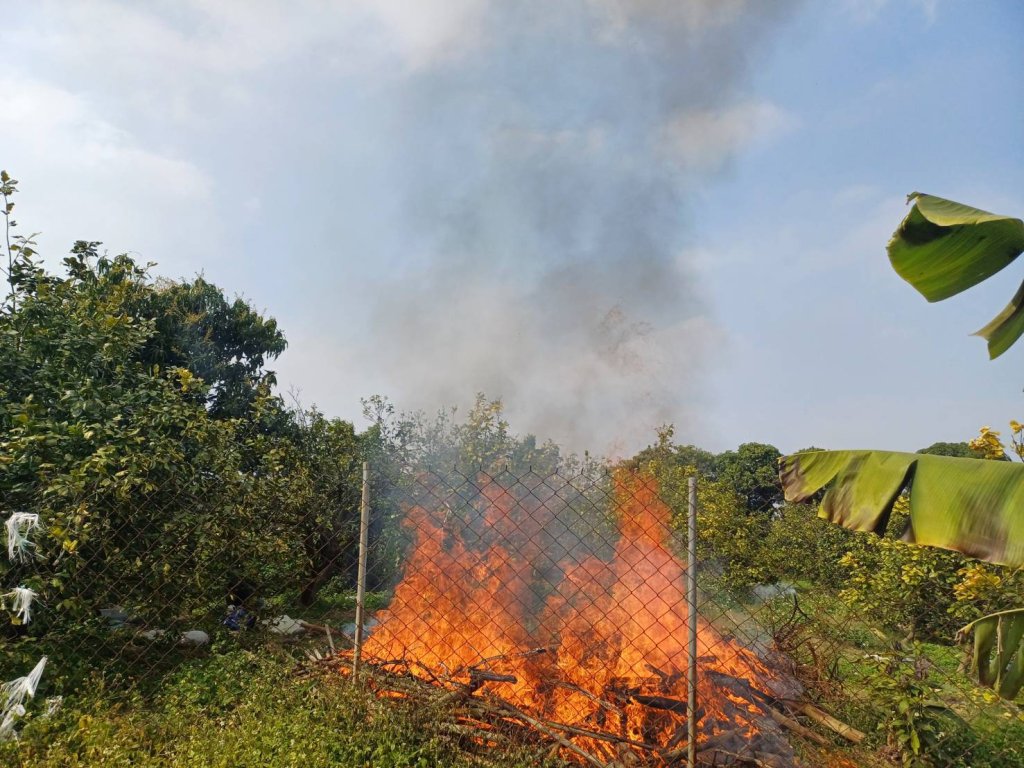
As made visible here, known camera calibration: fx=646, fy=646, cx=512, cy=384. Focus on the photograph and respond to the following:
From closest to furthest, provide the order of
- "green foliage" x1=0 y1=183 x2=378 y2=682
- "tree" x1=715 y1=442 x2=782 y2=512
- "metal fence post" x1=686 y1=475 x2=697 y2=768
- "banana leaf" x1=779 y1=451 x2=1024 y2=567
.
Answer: "banana leaf" x1=779 y1=451 x2=1024 y2=567, "metal fence post" x1=686 y1=475 x2=697 y2=768, "green foliage" x1=0 y1=183 x2=378 y2=682, "tree" x1=715 y1=442 x2=782 y2=512

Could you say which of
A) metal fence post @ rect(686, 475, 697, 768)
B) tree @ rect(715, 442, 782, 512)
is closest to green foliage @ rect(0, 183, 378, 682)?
metal fence post @ rect(686, 475, 697, 768)

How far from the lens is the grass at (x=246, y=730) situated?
4066 millimetres

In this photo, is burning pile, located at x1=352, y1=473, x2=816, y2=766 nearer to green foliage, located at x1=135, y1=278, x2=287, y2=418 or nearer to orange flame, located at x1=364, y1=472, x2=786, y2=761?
orange flame, located at x1=364, y1=472, x2=786, y2=761

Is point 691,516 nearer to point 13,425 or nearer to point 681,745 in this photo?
point 681,745

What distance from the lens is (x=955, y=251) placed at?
367cm

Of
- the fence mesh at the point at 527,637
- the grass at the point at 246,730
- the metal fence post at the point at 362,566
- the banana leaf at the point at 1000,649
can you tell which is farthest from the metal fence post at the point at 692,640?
the metal fence post at the point at 362,566

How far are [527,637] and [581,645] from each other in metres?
0.54

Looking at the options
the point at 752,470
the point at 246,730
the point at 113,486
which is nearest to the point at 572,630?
the point at 246,730

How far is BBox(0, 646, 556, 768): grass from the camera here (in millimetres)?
4066

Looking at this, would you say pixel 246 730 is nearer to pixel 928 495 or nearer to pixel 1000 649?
pixel 928 495

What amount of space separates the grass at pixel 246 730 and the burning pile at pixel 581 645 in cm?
53

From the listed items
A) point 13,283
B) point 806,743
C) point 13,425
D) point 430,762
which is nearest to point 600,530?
point 806,743

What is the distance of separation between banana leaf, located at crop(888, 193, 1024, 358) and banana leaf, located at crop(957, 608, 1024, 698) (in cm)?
151

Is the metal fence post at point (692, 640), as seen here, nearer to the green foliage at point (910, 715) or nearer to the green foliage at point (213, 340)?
the green foliage at point (910, 715)
